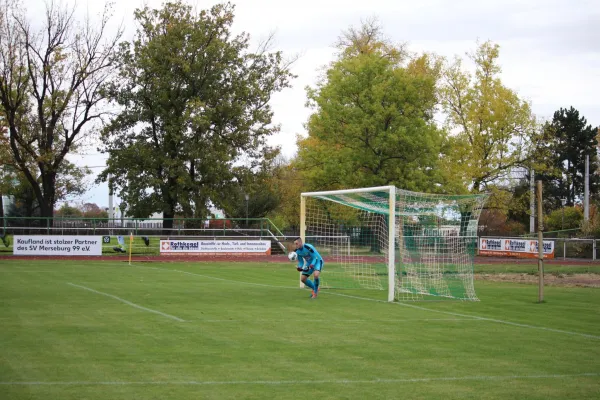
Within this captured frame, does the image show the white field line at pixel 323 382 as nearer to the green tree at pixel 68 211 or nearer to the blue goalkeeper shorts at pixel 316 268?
the blue goalkeeper shorts at pixel 316 268

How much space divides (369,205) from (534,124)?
118 feet

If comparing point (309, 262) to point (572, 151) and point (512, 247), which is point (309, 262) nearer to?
point (512, 247)

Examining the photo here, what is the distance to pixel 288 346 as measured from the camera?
35.8 ft

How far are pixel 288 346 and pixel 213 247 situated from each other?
30829 millimetres

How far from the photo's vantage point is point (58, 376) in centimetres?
838

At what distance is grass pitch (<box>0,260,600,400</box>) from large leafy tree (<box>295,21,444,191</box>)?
29.6 meters

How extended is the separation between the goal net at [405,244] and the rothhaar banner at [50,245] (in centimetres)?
1476

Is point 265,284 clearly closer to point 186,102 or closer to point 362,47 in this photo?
point 186,102

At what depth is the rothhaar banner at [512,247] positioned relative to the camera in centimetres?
4659

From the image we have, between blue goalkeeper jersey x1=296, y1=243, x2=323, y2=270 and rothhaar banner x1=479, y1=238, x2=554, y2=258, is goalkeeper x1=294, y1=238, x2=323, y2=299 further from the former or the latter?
rothhaar banner x1=479, y1=238, x2=554, y2=258

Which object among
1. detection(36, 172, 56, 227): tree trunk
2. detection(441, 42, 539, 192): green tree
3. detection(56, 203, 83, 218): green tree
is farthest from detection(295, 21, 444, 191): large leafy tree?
detection(56, 203, 83, 218): green tree

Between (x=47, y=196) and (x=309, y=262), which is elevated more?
(x=47, y=196)

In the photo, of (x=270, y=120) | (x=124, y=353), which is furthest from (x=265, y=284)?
(x=270, y=120)

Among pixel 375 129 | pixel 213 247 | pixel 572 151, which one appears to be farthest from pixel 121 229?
pixel 572 151
